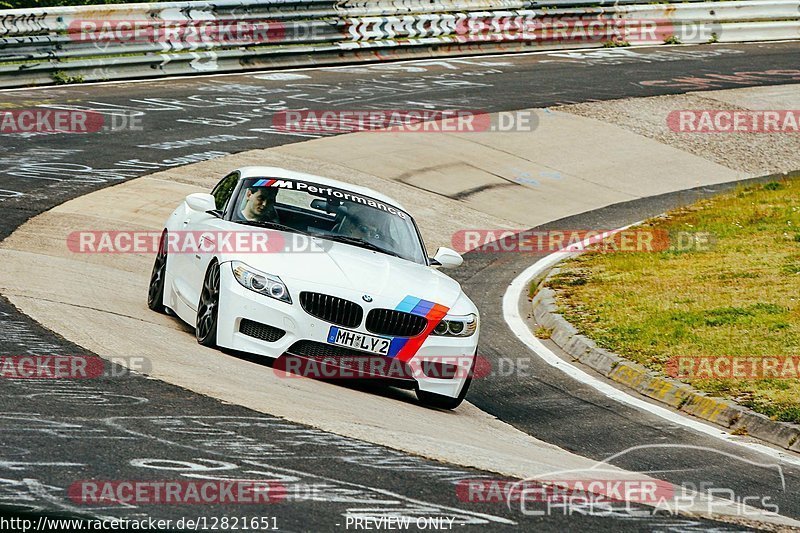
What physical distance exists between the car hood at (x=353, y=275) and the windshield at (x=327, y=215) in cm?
36

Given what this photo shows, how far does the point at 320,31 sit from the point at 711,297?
15767 mm

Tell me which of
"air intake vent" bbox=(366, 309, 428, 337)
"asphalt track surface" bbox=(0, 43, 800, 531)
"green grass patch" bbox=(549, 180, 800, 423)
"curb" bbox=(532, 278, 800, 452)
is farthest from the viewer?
"green grass patch" bbox=(549, 180, 800, 423)

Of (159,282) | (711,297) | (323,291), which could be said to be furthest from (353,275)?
(711,297)

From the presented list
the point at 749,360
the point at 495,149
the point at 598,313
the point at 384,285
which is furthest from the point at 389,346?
the point at 495,149

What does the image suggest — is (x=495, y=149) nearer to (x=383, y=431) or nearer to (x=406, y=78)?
(x=406, y=78)

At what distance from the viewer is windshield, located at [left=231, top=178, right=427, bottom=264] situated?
10.3 metres

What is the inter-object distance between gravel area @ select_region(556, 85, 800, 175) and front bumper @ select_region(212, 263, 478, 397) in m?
15.3

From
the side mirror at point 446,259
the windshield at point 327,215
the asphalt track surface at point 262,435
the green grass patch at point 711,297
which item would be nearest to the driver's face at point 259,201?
the windshield at point 327,215

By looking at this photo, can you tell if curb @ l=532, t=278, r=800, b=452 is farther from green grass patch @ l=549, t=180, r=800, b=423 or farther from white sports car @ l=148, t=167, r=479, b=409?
white sports car @ l=148, t=167, r=479, b=409

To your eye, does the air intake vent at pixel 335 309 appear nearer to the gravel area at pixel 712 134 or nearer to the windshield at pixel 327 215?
the windshield at pixel 327 215

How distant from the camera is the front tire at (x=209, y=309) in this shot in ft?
30.4

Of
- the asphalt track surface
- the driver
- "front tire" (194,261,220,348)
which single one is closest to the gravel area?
the asphalt track surface

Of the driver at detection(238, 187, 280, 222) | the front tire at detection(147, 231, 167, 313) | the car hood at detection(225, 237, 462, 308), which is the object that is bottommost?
the front tire at detection(147, 231, 167, 313)

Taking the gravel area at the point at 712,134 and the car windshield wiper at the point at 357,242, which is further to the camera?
the gravel area at the point at 712,134
